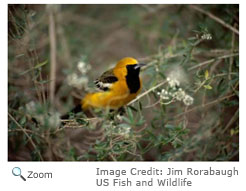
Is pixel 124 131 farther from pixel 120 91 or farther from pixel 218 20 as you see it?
pixel 218 20

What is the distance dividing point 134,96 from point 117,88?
7.9 inches

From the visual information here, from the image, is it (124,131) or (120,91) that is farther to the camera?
(120,91)

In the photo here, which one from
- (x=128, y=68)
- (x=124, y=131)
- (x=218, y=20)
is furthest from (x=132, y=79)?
(x=218, y=20)

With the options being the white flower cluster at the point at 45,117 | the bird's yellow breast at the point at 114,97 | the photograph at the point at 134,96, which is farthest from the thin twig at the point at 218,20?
the white flower cluster at the point at 45,117

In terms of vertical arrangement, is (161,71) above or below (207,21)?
below

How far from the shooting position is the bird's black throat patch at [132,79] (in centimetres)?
313

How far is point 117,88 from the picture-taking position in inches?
125

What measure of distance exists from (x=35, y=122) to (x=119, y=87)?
0.87m

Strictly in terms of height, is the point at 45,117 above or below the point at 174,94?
below

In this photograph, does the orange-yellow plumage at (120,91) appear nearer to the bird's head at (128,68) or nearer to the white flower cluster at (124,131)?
the bird's head at (128,68)

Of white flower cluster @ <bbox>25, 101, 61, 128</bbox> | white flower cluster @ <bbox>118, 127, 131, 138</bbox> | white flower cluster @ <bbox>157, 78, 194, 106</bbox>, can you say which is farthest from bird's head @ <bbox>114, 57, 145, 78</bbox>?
white flower cluster @ <bbox>25, 101, 61, 128</bbox>

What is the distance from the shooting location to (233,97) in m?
3.45
